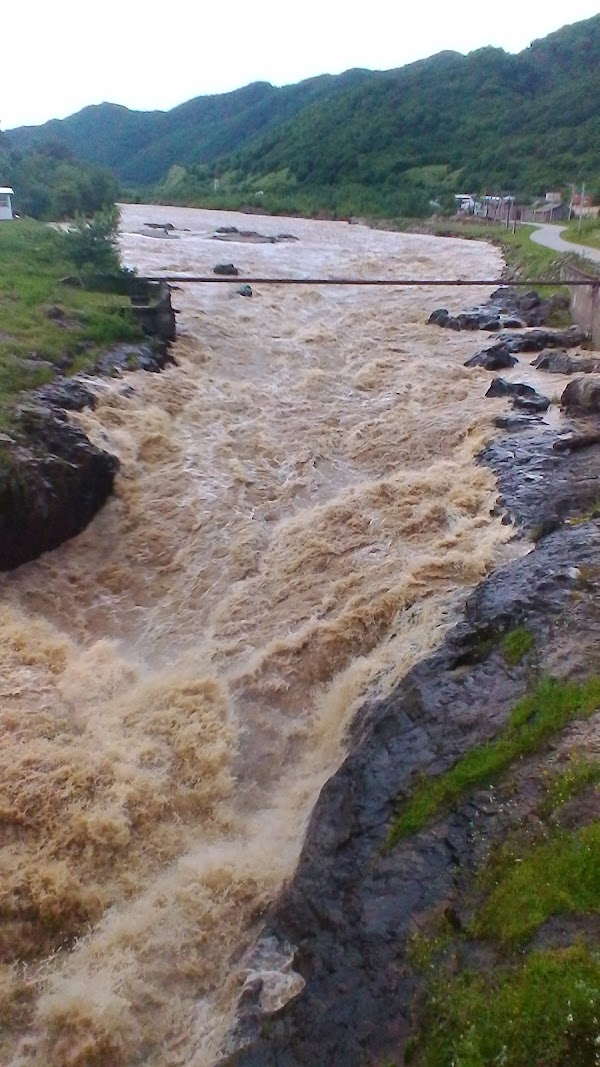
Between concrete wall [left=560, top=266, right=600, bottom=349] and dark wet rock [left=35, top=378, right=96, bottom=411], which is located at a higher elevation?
concrete wall [left=560, top=266, right=600, bottom=349]

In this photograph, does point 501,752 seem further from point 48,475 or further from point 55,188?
point 55,188

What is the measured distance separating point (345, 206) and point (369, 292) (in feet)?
117

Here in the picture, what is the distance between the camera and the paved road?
26975mm

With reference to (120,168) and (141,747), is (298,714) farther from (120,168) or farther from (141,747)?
(120,168)

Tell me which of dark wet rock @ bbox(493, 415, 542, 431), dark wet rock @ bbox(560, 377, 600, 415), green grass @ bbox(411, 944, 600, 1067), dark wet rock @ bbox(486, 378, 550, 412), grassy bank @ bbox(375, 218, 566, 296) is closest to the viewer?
green grass @ bbox(411, 944, 600, 1067)

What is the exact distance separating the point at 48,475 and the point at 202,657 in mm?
4413

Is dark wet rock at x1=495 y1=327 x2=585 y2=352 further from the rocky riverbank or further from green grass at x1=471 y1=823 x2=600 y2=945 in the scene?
green grass at x1=471 y1=823 x2=600 y2=945

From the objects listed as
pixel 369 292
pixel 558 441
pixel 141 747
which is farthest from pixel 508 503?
pixel 369 292

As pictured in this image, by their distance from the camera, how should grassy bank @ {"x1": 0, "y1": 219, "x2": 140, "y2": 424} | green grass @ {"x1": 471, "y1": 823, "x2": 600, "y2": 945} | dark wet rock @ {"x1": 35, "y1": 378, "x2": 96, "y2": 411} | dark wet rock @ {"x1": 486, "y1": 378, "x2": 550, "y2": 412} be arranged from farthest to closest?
grassy bank @ {"x1": 0, "y1": 219, "x2": 140, "y2": 424}, dark wet rock @ {"x1": 486, "y1": 378, "x2": 550, "y2": 412}, dark wet rock @ {"x1": 35, "y1": 378, "x2": 96, "y2": 411}, green grass @ {"x1": 471, "y1": 823, "x2": 600, "y2": 945}

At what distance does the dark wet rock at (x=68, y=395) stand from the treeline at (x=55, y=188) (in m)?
24.2

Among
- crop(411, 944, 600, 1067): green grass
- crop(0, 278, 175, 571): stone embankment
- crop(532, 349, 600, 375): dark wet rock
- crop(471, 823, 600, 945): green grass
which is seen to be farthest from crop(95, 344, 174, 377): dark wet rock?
crop(411, 944, 600, 1067): green grass

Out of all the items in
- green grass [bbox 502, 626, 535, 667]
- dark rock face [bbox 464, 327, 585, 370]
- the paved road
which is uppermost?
the paved road

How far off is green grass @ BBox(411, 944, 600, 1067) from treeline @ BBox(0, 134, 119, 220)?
36730mm

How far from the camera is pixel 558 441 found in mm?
13281
